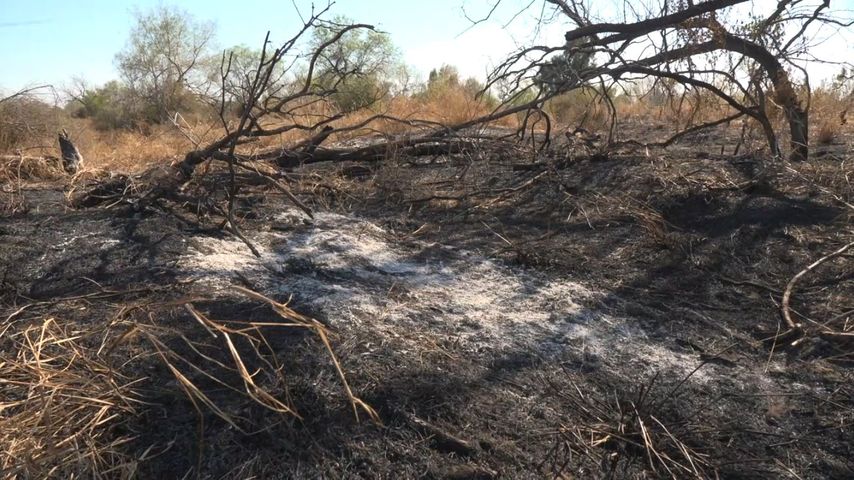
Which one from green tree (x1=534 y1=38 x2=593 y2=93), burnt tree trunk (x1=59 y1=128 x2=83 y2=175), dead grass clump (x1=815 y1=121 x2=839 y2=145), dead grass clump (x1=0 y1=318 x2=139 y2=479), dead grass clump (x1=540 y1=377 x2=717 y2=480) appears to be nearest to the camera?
dead grass clump (x1=0 y1=318 x2=139 y2=479)

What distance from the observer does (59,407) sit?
7.93 ft

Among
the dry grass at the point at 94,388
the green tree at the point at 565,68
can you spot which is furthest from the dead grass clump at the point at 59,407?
the green tree at the point at 565,68

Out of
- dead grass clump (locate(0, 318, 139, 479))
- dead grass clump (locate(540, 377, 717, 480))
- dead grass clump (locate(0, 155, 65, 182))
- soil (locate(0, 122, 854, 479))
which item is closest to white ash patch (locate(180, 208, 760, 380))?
soil (locate(0, 122, 854, 479))

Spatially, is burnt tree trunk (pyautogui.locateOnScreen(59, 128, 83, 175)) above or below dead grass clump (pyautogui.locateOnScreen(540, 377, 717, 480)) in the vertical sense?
above

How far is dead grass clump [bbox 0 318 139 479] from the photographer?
7.19 ft

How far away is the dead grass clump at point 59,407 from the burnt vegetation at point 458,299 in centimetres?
1

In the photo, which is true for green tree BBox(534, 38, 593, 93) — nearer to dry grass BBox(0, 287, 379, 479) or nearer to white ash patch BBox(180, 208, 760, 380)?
white ash patch BBox(180, 208, 760, 380)

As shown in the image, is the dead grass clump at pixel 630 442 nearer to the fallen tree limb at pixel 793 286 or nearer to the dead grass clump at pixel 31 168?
the fallen tree limb at pixel 793 286

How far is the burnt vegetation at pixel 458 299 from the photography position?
2416 millimetres

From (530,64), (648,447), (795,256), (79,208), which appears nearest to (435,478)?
(648,447)

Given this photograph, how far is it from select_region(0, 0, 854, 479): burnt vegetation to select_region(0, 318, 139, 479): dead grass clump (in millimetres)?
12

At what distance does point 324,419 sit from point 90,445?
80 centimetres

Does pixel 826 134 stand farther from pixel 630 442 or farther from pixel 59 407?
pixel 59 407

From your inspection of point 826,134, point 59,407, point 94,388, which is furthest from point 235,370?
point 826,134
